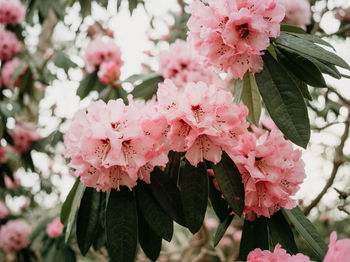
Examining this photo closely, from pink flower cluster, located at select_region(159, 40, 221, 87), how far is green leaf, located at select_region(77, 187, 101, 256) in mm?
918

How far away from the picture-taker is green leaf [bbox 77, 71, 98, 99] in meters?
1.98

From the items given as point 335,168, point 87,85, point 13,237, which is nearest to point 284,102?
point 335,168

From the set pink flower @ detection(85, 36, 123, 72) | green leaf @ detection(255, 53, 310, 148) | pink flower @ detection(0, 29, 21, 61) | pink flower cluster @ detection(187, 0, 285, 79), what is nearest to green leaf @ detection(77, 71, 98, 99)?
pink flower @ detection(85, 36, 123, 72)

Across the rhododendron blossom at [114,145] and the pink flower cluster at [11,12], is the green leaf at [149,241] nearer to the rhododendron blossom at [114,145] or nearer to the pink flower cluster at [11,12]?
the rhododendron blossom at [114,145]

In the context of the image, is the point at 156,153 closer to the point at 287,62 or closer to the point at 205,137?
the point at 205,137

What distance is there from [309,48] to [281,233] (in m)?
0.49

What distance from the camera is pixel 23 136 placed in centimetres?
276

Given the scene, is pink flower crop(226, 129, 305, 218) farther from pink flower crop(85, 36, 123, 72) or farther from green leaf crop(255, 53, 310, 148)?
pink flower crop(85, 36, 123, 72)

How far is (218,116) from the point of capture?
0.83 meters

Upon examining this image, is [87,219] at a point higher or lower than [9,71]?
higher

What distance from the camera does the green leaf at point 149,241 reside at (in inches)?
36.0

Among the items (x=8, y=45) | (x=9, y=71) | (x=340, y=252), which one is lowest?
(x=9, y=71)

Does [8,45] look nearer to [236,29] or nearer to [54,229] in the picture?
[54,229]

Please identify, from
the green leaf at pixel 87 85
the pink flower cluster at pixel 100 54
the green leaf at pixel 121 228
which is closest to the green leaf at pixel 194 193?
the green leaf at pixel 121 228
